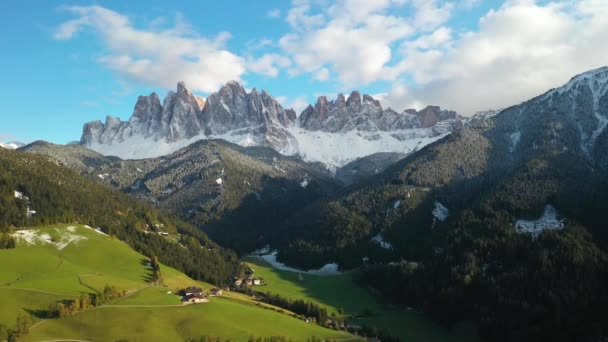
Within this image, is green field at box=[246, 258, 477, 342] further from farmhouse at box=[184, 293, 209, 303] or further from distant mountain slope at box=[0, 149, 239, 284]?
farmhouse at box=[184, 293, 209, 303]

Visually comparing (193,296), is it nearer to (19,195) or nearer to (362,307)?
(362,307)

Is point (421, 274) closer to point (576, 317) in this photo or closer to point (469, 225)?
point (469, 225)

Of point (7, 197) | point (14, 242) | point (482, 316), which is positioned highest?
point (7, 197)

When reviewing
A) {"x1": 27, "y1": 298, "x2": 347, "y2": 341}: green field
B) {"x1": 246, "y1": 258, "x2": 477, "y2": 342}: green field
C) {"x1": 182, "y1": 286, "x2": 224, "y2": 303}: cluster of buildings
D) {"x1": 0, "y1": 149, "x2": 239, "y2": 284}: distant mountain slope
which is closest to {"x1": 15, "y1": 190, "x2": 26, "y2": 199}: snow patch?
{"x1": 0, "y1": 149, "x2": 239, "y2": 284}: distant mountain slope

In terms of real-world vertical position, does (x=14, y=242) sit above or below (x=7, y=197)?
below

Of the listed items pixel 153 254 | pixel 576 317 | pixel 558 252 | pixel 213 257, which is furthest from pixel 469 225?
pixel 153 254

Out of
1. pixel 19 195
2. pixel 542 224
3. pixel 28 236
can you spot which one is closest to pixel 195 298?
pixel 28 236
